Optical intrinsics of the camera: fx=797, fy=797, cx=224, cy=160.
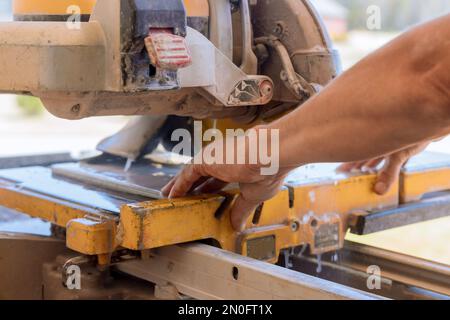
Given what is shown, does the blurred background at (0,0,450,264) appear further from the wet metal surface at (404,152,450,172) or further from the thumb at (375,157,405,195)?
the thumb at (375,157,405,195)

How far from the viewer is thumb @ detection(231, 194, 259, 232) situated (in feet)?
5.75

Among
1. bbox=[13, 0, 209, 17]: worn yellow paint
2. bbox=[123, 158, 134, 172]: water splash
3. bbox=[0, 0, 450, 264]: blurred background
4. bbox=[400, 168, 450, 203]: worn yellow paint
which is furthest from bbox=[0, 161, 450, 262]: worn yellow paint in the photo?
bbox=[0, 0, 450, 264]: blurred background

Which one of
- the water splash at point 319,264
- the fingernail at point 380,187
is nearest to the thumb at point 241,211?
the water splash at point 319,264

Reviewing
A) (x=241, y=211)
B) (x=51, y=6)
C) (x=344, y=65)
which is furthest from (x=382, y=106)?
(x=344, y=65)

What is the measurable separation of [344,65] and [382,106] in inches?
185

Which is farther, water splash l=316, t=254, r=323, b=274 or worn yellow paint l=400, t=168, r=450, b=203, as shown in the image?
worn yellow paint l=400, t=168, r=450, b=203

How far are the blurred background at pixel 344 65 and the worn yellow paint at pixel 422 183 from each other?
216cm

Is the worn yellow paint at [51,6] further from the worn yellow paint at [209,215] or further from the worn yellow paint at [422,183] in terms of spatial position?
the worn yellow paint at [422,183]

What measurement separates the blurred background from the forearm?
3.11m

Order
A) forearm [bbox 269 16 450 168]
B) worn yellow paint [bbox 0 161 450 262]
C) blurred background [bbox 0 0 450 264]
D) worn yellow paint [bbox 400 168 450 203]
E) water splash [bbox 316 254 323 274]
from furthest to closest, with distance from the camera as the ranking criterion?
blurred background [bbox 0 0 450 264], worn yellow paint [bbox 400 168 450 203], water splash [bbox 316 254 323 274], worn yellow paint [bbox 0 161 450 262], forearm [bbox 269 16 450 168]

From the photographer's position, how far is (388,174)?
6.82 ft

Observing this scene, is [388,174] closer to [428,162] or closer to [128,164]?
[428,162]

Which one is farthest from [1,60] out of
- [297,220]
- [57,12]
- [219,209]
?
[297,220]
